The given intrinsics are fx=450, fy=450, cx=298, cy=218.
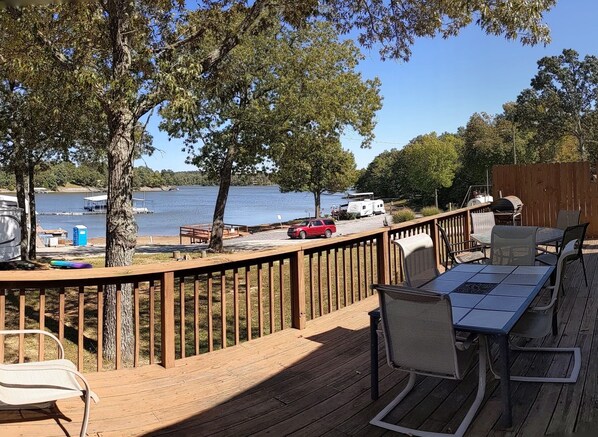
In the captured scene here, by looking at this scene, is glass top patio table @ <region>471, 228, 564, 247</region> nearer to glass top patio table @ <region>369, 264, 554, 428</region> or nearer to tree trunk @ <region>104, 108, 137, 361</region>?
glass top patio table @ <region>369, 264, 554, 428</region>

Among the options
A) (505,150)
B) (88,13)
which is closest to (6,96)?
(88,13)

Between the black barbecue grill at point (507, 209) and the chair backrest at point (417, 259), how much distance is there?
5.48 m

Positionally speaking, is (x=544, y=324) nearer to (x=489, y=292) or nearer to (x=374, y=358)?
(x=489, y=292)

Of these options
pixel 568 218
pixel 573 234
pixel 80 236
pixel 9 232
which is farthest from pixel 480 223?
pixel 80 236

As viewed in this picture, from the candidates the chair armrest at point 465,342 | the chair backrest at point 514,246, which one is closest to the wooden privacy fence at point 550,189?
the chair backrest at point 514,246

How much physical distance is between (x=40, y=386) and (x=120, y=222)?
3966 mm

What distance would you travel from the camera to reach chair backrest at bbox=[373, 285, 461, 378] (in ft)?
7.11

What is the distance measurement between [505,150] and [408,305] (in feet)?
136

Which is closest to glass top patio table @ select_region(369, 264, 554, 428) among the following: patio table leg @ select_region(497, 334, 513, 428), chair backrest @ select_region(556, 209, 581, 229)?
patio table leg @ select_region(497, 334, 513, 428)

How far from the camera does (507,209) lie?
8703 millimetres

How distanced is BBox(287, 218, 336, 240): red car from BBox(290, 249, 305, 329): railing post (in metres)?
21.6

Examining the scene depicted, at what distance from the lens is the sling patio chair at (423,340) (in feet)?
7.13

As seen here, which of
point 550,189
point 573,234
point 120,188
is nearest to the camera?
point 573,234

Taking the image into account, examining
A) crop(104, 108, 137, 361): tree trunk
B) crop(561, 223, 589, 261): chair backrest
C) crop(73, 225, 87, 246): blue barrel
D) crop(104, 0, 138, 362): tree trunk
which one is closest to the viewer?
crop(561, 223, 589, 261): chair backrest
